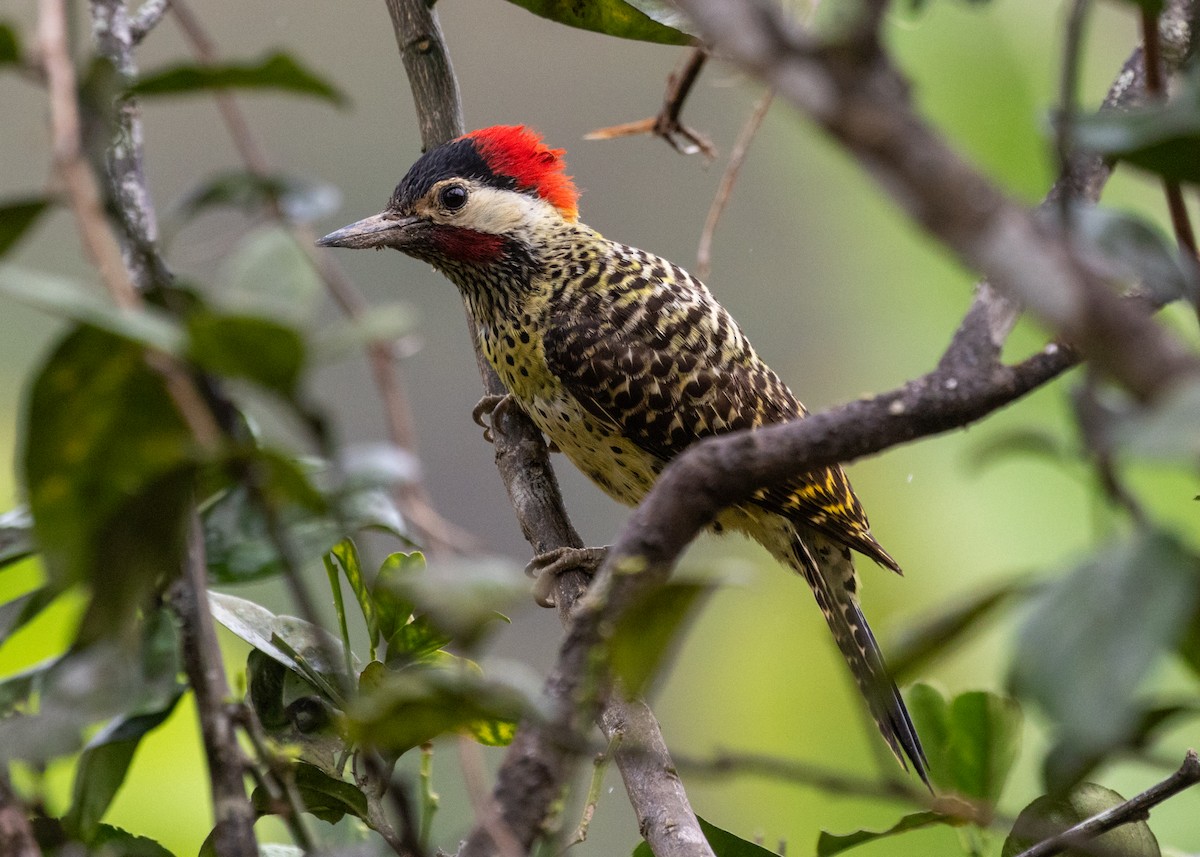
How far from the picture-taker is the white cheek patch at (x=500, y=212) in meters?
2.01

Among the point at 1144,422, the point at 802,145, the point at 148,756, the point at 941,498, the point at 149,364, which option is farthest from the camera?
the point at 802,145

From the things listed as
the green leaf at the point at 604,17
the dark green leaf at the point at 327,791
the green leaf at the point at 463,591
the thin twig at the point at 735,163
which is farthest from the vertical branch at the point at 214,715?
the thin twig at the point at 735,163

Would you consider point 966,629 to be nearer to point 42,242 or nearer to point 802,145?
point 802,145

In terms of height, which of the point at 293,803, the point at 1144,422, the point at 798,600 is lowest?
the point at 798,600

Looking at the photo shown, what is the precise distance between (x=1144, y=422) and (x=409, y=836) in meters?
0.34

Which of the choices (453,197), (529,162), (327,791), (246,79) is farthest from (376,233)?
(246,79)

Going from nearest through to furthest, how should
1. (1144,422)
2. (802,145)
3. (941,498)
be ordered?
(1144,422) → (941,498) → (802,145)

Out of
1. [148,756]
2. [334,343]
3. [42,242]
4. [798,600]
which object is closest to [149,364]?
[334,343]

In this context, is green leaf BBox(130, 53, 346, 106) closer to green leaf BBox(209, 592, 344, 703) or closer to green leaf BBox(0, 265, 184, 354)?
green leaf BBox(0, 265, 184, 354)

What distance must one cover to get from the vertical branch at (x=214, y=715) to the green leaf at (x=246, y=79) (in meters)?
→ 0.21

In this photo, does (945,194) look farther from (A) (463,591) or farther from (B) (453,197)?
(B) (453,197)

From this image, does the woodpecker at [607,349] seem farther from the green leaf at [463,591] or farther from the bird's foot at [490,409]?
the green leaf at [463,591]

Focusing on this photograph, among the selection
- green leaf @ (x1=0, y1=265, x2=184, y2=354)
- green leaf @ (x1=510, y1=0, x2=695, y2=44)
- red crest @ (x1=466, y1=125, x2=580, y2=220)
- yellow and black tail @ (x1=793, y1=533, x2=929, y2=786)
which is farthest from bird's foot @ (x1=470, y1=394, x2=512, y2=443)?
green leaf @ (x1=0, y1=265, x2=184, y2=354)

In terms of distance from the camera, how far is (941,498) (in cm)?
320
